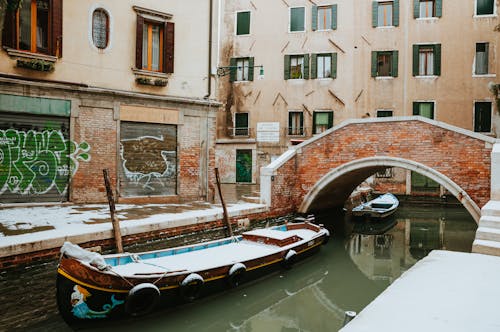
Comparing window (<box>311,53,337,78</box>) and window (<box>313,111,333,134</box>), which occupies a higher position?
window (<box>311,53,337,78</box>)

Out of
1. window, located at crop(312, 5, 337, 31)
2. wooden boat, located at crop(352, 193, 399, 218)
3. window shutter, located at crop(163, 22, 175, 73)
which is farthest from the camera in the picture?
window, located at crop(312, 5, 337, 31)

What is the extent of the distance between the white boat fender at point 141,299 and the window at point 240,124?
14.1 metres

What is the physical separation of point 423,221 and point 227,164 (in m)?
8.52

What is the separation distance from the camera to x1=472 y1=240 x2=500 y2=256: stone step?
499 centimetres

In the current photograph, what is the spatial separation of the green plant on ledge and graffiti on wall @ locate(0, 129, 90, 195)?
1.28 metres

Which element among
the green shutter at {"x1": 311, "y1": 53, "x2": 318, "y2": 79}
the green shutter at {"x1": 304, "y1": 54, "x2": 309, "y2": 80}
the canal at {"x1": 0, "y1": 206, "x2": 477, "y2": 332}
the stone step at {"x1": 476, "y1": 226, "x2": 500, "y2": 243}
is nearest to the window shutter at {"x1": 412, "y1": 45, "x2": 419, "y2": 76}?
the green shutter at {"x1": 311, "y1": 53, "x2": 318, "y2": 79}

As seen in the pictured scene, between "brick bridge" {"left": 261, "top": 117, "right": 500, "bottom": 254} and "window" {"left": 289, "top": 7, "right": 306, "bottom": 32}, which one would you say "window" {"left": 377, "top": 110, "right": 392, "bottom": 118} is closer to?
"window" {"left": 289, "top": 7, "right": 306, "bottom": 32}

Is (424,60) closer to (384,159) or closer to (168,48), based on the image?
(384,159)

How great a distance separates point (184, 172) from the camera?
10.9m

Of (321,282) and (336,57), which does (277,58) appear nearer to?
(336,57)

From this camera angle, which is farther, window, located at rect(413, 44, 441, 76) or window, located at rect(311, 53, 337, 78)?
window, located at rect(311, 53, 337, 78)

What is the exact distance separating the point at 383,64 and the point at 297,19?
4131 millimetres

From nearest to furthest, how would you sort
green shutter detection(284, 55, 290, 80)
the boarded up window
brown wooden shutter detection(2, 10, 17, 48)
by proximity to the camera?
brown wooden shutter detection(2, 10, 17, 48)
the boarded up window
green shutter detection(284, 55, 290, 80)

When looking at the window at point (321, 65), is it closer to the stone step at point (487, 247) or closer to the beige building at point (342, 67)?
the beige building at point (342, 67)
